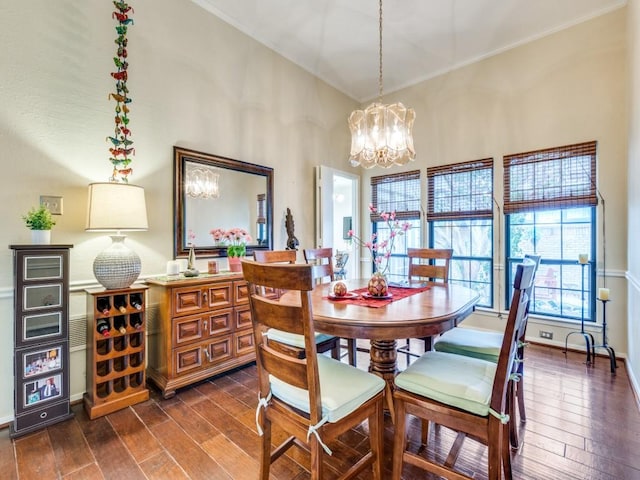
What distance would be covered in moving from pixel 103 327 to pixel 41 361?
369 mm

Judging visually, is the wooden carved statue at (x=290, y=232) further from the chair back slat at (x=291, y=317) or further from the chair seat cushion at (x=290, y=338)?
the chair back slat at (x=291, y=317)

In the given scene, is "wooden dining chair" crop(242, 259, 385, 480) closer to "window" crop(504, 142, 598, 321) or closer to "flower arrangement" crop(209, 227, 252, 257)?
"flower arrangement" crop(209, 227, 252, 257)

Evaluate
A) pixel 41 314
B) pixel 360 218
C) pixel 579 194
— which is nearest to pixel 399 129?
pixel 579 194

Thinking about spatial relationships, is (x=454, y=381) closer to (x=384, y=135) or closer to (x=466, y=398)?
(x=466, y=398)

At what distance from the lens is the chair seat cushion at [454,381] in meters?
1.29

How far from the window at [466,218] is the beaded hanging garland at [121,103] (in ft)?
11.9

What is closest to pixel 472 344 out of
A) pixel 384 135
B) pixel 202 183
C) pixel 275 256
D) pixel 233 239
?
pixel 275 256

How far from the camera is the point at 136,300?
2.37 m

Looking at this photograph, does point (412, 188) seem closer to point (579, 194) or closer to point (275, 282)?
point (579, 194)

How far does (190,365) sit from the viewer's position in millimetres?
2496

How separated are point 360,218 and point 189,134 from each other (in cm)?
297

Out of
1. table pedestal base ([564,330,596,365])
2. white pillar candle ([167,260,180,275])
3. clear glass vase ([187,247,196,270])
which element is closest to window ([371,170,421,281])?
table pedestal base ([564,330,596,365])

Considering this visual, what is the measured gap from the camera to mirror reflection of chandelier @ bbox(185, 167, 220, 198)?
2.93 metres

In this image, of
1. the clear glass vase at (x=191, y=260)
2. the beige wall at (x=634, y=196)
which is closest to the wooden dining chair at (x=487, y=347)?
the beige wall at (x=634, y=196)
